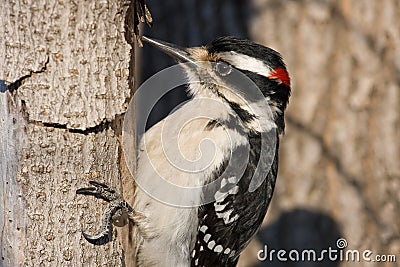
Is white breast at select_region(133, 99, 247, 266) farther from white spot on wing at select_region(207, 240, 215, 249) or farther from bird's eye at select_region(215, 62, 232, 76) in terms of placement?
bird's eye at select_region(215, 62, 232, 76)

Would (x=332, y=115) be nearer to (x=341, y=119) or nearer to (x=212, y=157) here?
(x=341, y=119)

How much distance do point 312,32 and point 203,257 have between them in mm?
2003

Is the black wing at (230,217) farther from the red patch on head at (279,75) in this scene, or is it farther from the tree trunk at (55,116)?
the tree trunk at (55,116)

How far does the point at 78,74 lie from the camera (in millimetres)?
2562

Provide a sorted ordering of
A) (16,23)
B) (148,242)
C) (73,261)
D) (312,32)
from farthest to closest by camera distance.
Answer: (312,32) → (148,242) → (73,261) → (16,23)

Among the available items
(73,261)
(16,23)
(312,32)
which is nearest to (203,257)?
(73,261)

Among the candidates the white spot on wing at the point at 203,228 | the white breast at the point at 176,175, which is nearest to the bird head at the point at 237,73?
the white breast at the point at 176,175

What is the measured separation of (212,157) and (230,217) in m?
0.41

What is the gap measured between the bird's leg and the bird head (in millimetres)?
831

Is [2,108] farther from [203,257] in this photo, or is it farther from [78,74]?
[203,257]

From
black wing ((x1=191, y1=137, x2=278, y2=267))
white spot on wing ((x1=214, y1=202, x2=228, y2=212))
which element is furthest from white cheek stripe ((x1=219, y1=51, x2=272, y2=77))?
white spot on wing ((x1=214, y1=202, x2=228, y2=212))

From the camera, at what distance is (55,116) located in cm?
256

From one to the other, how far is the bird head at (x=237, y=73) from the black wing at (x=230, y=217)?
223 mm

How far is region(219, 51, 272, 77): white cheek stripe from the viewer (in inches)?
132
